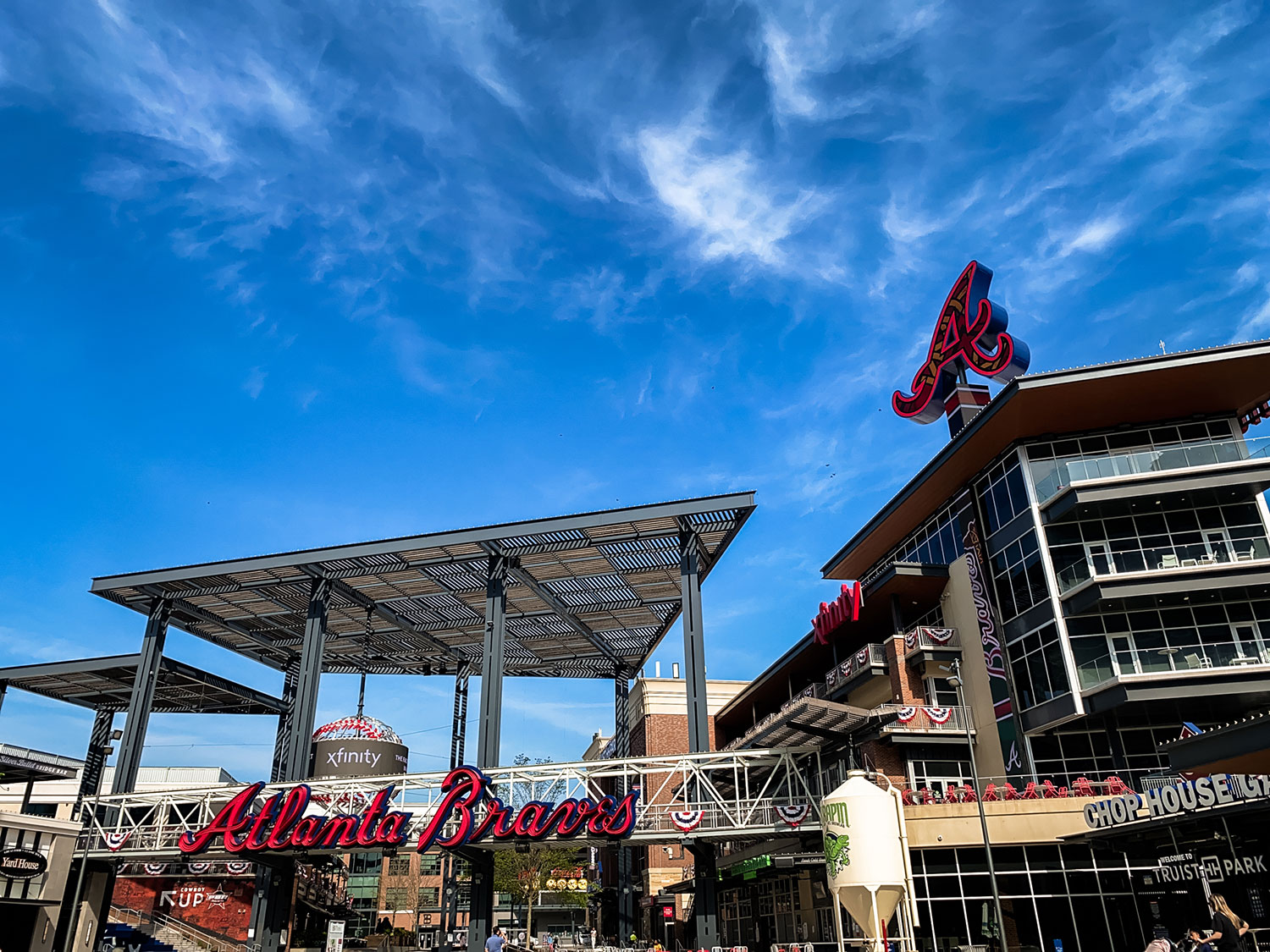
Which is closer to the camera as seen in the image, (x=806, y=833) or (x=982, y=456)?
(x=806, y=833)

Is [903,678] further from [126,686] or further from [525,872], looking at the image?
[525,872]

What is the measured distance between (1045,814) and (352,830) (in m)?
25.6

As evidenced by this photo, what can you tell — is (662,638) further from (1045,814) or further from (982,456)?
(1045,814)

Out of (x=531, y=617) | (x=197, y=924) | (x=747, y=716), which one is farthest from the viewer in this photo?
(x=747, y=716)

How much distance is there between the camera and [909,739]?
4125 centimetres

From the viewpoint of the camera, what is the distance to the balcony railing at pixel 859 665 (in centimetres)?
4603

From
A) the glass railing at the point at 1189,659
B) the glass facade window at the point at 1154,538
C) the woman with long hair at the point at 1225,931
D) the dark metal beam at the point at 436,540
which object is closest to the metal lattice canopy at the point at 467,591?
the dark metal beam at the point at 436,540

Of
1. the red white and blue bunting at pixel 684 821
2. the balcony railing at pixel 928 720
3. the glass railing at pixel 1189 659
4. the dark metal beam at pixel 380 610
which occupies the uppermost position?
the dark metal beam at pixel 380 610

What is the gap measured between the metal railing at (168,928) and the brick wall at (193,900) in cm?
553

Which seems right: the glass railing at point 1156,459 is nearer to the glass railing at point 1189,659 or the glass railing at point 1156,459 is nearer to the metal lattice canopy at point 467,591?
the glass railing at point 1189,659

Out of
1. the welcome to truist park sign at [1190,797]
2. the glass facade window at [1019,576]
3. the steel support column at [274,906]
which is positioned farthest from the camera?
the glass facade window at [1019,576]

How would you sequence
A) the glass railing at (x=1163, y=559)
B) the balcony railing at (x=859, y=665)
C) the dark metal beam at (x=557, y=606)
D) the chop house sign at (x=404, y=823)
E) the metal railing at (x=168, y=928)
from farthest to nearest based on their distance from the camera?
1. the metal railing at (x=168, y=928)
2. the balcony railing at (x=859, y=665)
3. the dark metal beam at (x=557, y=606)
4. the glass railing at (x=1163, y=559)
5. the chop house sign at (x=404, y=823)

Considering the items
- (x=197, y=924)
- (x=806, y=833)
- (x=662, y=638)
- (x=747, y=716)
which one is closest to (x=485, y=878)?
(x=806, y=833)

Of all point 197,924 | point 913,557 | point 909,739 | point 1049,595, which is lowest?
point 197,924
